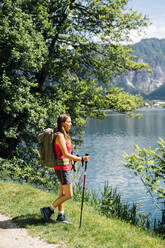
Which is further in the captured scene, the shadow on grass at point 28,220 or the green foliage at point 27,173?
the green foliage at point 27,173

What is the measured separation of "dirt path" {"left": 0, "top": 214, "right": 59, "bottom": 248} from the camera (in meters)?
5.61

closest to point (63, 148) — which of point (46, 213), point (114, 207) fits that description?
point (46, 213)

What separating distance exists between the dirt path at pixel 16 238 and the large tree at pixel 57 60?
609 centimetres

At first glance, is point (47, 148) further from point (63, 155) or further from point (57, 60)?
point (57, 60)

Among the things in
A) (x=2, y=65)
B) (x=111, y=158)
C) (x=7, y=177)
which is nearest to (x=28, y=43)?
(x=2, y=65)

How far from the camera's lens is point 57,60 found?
49.5 feet

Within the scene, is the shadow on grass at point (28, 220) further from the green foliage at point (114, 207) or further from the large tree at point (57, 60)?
the large tree at point (57, 60)

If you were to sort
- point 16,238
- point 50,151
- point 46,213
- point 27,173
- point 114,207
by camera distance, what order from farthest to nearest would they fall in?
point 27,173 → point 114,207 → point 46,213 → point 50,151 → point 16,238

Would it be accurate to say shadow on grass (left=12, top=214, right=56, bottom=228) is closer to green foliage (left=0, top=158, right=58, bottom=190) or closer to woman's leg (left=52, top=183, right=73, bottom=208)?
woman's leg (left=52, top=183, right=73, bottom=208)

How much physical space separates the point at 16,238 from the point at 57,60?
10.6 meters

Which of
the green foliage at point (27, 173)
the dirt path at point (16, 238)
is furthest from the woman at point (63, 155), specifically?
the green foliage at point (27, 173)

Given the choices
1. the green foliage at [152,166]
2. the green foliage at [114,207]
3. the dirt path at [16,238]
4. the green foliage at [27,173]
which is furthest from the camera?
the green foliage at [27,173]

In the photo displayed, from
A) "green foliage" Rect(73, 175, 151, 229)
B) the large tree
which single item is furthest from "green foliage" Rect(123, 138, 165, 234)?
the large tree

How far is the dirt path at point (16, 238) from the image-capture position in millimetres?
5609
